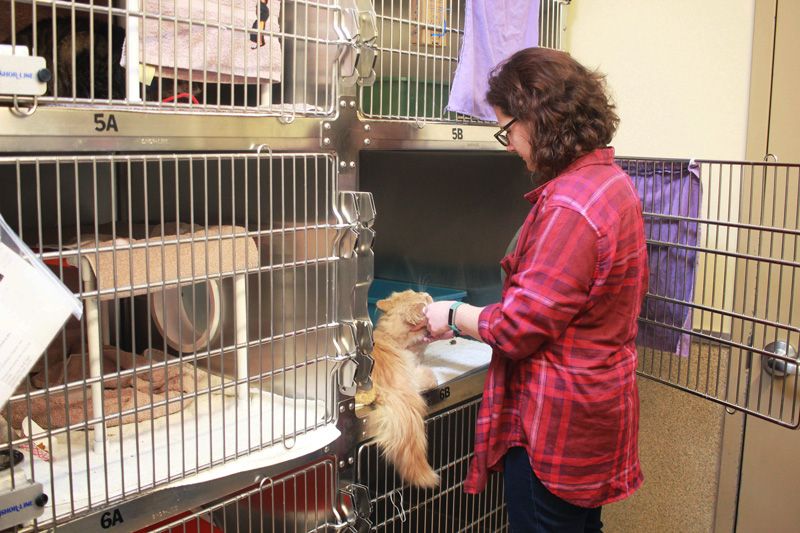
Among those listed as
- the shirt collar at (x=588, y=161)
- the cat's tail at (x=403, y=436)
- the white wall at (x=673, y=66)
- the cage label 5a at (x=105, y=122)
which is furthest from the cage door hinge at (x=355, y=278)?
the white wall at (x=673, y=66)

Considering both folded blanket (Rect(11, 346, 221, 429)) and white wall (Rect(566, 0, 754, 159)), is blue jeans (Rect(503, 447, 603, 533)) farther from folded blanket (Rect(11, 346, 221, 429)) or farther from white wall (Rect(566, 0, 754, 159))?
white wall (Rect(566, 0, 754, 159))

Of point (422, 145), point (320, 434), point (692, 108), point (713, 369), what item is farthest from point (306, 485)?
point (692, 108)

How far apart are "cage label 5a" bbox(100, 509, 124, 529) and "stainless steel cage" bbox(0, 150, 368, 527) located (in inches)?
0.7

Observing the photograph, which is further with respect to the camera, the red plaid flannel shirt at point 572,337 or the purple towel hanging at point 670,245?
the purple towel hanging at point 670,245

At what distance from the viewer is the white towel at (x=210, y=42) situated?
3.64ft

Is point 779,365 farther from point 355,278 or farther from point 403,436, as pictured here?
point 355,278

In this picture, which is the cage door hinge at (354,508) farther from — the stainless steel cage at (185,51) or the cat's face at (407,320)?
the stainless steel cage at (185,51)

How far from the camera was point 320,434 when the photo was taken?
55.7 inches

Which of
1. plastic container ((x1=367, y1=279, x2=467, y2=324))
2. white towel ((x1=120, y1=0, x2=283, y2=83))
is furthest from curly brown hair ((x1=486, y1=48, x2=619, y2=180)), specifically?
plastic container ((x1=367, y1=279, x2=467, y2=324))

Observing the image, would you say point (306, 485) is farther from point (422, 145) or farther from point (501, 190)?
point (501, 190)

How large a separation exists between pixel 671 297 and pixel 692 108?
2.08ft

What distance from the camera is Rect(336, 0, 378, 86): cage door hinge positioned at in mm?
1348

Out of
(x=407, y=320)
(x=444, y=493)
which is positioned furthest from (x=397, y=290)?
(x=444, y=493)

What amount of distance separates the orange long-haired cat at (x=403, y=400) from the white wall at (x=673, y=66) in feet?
3.06
